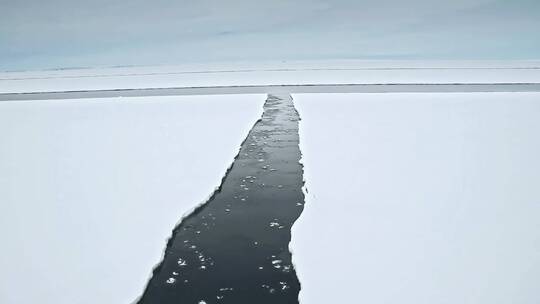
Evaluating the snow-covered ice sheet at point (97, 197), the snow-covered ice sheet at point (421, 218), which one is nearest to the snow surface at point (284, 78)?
the snow-covered ice sheet at point (97, 197)

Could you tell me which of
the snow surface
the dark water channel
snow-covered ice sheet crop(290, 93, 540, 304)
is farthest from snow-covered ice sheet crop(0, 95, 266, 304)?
the snow surface

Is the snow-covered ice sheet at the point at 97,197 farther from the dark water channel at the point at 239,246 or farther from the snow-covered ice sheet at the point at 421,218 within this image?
the snow-covered ice sheet at the point at 421,218

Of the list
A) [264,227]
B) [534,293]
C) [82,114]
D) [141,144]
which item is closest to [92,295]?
[264,227]

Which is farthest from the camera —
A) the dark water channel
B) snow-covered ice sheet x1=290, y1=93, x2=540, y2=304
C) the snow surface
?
the snow surface

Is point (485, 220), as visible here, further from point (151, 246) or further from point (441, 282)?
point (151, 246)

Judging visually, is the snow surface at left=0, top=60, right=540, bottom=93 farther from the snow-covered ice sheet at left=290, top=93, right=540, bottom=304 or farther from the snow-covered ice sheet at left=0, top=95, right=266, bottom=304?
the snow-covered ice sheet at left=290, top=93, right=540, bottom=304

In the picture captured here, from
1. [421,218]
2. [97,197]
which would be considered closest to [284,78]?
[97,197]
